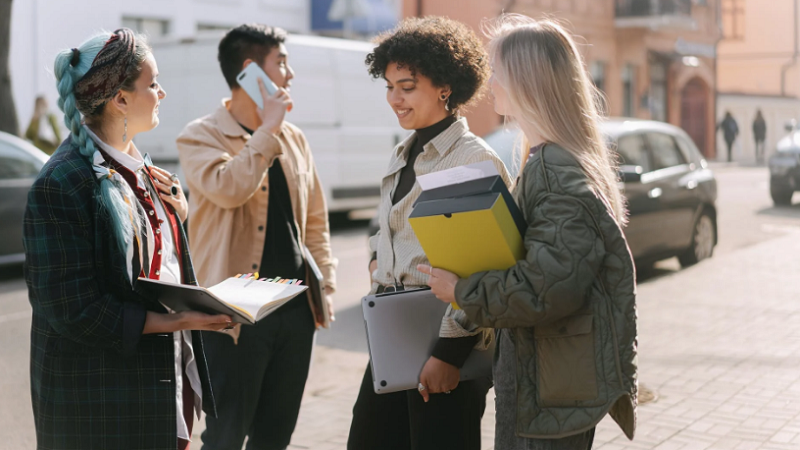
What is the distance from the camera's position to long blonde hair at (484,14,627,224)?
2.50 meters

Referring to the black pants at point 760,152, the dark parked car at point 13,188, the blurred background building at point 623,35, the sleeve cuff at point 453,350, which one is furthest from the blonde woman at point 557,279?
the black pants at point 760,152

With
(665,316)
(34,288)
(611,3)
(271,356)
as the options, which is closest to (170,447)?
(34,288)

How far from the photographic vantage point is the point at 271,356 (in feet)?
11.7

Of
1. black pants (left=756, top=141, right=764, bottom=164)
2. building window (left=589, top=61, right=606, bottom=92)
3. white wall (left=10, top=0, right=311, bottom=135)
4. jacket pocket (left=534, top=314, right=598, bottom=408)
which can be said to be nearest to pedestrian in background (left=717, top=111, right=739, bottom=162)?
black pants (left=756, top=141, right=764, bottom=164)

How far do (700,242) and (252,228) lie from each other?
8.02 m

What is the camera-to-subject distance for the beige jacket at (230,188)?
11.4ft

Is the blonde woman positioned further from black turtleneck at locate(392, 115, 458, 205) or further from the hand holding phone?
the hand holding phone

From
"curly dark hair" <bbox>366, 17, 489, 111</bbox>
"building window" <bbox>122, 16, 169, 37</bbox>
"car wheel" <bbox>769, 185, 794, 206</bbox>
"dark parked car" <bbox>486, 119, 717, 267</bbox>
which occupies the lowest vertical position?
"car wheel" <bbox>769, 185, 794, 206</bbox>

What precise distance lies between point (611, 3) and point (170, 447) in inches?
1343

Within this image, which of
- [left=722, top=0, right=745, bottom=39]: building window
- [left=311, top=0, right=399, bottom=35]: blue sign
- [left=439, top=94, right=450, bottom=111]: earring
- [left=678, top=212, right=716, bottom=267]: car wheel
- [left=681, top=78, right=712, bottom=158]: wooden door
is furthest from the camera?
[left=722, top=0, right=745, bottom=39]: building window

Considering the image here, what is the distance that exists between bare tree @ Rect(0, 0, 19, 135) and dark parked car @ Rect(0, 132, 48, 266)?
13.7 ft

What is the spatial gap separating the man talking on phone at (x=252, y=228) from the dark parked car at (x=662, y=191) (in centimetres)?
507

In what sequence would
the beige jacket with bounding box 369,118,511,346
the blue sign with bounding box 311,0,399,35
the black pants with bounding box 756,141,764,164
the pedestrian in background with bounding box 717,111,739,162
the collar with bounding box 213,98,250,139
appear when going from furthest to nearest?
the pedestrian in background with bounding box 717,111,739,162 < the black pants with bounding box 756,141,764,164 < the blue sign with bounding box 311,0,399,35 < the collar with bounding box 213,98,250,139 < the beige jacket with bounding box 369,118,511,346

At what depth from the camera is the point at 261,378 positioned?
3525 millimetres
